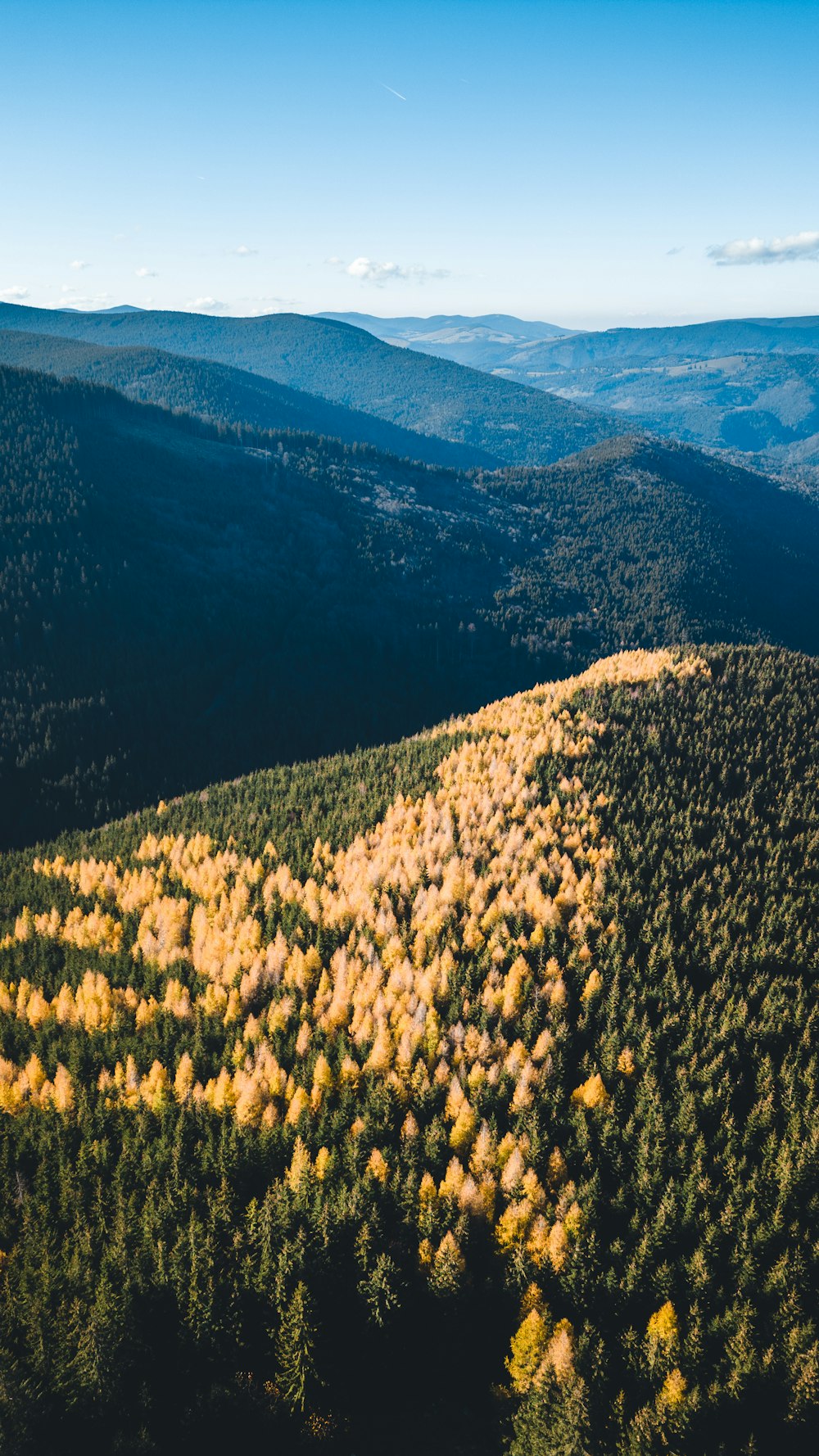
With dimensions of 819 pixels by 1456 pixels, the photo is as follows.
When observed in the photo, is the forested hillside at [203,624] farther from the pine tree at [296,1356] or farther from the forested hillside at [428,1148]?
the pine tree at [296,1356]

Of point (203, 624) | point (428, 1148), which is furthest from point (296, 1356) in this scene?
point (203, 624)

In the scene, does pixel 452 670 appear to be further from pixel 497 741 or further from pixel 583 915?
pixel 583 915

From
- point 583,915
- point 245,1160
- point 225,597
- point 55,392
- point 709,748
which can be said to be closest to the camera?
point 245,1160

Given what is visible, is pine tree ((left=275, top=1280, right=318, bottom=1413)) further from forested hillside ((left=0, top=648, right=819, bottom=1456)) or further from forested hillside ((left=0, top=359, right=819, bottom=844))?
forested hillside ((left=0, top=359, right=819, bottom=844))

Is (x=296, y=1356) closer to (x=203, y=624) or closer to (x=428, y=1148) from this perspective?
(x=428, y=1148)

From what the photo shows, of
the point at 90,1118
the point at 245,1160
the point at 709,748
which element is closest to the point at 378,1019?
the point at 245,1160

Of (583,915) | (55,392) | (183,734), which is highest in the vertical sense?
(55,392)

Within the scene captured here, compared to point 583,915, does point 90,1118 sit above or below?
below

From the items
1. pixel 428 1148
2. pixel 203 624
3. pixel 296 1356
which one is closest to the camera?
pixel 296 1356

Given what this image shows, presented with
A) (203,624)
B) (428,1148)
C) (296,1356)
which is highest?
(203,624)
